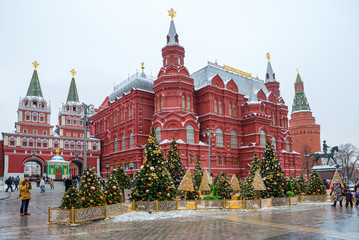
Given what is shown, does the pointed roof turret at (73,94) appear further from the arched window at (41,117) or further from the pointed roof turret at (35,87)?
the arched window at (41,117)

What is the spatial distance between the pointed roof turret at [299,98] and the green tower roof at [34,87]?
72580 millimetres

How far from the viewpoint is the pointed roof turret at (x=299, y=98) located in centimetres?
9162

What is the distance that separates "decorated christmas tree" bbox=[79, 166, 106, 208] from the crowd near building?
92.2 ft

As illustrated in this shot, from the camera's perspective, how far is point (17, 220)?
1283cm

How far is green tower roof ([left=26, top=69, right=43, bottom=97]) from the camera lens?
5753cm

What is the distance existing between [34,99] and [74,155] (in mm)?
13160

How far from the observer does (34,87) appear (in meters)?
58.0

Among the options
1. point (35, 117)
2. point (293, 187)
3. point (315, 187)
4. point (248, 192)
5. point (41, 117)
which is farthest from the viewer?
point (41, 117)

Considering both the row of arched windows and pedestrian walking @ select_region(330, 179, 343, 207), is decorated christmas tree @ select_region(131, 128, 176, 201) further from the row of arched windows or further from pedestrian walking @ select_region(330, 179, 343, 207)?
the row of arched windows

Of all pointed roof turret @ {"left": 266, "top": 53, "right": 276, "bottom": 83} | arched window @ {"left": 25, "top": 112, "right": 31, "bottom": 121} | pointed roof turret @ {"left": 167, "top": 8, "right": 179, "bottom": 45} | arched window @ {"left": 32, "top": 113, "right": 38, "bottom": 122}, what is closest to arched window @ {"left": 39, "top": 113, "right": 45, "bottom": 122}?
arched window @ {"left": 32, "top": 113, "right": 38, "bottom": 122}

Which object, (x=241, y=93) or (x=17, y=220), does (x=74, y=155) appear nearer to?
(x=241, y=93)

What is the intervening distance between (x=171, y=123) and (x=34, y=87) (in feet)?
104

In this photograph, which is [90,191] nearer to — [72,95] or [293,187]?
[293,187]

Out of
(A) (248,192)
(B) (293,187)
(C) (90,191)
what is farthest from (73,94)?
(C) (90,191)
